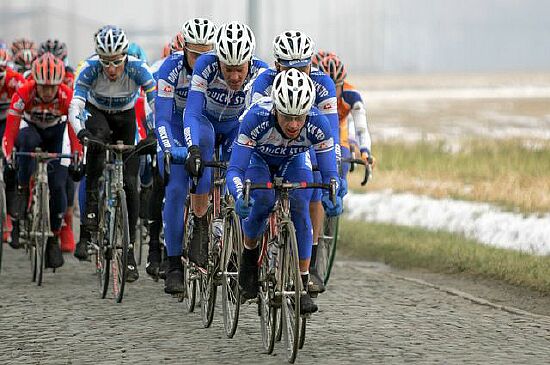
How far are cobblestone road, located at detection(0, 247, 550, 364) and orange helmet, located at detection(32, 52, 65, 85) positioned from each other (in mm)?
1819

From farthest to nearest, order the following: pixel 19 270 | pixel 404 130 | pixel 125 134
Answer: pixel 404 130 < pixel 19 270 < pixel 125 134

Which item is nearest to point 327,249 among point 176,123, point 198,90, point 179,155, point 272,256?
point 176,123

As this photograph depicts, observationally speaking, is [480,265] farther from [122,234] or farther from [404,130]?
[404,130]

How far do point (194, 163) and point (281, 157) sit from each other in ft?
3.12

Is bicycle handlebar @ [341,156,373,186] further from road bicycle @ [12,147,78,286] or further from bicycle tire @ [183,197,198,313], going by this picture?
road bicycle @ [12,147,78,286]

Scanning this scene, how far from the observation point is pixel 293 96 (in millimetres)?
8578

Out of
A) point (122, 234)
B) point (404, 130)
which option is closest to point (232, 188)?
point (122, 234)

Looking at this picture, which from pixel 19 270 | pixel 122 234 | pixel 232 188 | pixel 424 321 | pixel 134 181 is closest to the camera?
pixel 232 188

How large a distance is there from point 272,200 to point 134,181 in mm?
3179

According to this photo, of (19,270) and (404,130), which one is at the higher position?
(404,130)

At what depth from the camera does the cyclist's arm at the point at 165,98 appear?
1106cm

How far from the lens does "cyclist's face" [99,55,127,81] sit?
1215cm

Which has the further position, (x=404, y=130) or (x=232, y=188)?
(x=404, y=130)

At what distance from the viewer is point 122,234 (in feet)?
36.5
